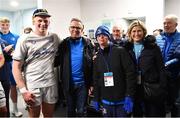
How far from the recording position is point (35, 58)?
2193mm

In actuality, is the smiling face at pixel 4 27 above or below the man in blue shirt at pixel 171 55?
above

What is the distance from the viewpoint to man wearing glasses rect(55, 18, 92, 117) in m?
2.42

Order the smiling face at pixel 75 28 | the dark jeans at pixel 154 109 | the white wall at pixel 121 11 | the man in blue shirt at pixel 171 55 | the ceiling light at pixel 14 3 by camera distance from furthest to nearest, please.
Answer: the ceiling light at pixel 14 3 < the white wall at pixel 121 11 < the man in blue shirt at pixel 171 55 < the smiling face at pixel 75 28 < the dark jeans at pixel 154 109

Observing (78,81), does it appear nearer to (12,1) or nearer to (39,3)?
(39,3)

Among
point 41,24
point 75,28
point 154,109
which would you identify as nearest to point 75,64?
point 75,28

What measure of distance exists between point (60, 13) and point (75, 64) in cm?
435

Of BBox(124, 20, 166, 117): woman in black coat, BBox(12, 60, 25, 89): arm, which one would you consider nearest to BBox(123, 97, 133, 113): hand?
BBox(124, 20, 166, 117): woman in black coat

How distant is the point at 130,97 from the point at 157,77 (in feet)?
1.08

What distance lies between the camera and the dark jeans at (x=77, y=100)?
2.46m

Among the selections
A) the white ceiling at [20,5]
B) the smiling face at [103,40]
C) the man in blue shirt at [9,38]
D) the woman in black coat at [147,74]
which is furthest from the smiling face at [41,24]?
the white ceiling at [20,5]

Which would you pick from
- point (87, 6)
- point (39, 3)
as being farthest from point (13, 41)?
point (87, 6)

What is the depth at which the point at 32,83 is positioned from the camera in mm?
2186

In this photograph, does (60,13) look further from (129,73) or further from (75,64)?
(129,73)

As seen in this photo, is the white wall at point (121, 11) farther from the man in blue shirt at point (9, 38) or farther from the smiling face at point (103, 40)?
the smiling face at point (103, 40)
